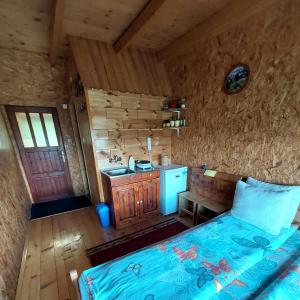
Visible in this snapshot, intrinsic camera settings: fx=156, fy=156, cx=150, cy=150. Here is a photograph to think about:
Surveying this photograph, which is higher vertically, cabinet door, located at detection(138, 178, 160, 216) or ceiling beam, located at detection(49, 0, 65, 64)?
ceiling beam, located at detection(49, 0, 65, 64)

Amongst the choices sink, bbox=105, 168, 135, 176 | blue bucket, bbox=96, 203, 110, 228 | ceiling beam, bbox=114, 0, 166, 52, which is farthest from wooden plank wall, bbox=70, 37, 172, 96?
blue bucket, bbox=96, 203, 110, 228

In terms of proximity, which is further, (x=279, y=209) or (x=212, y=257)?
(x=279, y=209)

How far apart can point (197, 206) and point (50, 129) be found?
3398 mm

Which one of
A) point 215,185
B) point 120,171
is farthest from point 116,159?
point 215,185

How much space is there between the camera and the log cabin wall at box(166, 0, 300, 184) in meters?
1.59

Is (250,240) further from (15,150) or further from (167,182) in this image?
(15,150)

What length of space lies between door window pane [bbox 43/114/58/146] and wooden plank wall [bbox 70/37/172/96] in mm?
1685

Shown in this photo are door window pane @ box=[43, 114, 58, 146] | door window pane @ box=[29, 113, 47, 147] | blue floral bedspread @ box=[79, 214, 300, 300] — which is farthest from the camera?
door window pane @ box=[43, 114, 58, 146]

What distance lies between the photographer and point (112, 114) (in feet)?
8.56

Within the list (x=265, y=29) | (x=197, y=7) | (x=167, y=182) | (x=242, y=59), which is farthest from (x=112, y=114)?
(x=265, y=29)

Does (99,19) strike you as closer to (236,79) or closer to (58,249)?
(236,79)

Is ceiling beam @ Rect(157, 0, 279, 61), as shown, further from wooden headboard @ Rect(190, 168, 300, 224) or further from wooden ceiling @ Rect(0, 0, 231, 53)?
wooden headboard @ Rect(190, 168, 300, 224)

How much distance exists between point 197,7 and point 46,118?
133 inches

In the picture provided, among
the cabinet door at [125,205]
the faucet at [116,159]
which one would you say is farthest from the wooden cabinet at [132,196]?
the faucet at [116,159]
